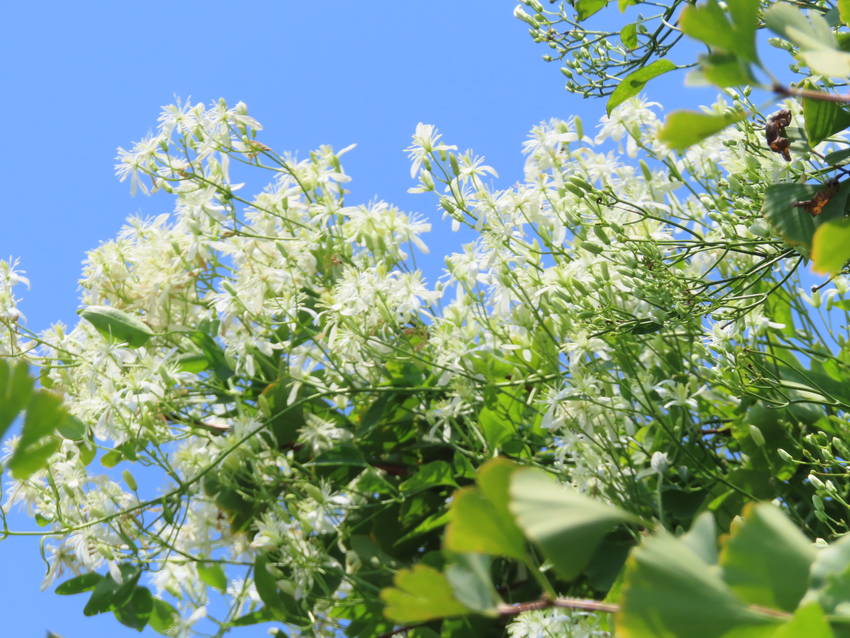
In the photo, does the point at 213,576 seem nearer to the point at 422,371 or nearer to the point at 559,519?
the point at 422,371

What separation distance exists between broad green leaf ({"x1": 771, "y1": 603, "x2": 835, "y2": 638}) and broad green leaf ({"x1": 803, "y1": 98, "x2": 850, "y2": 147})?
38 centimetres

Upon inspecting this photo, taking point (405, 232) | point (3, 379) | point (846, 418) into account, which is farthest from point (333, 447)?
point (3, 379)

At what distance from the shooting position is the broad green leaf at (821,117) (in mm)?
545

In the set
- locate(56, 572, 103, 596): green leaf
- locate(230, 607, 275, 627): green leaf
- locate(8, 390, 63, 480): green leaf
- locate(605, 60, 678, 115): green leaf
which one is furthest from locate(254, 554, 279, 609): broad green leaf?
locate(8, 390, 63, 480): green leaf

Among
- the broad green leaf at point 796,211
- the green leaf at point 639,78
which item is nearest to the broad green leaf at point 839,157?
the broad green leaf at point 796,211

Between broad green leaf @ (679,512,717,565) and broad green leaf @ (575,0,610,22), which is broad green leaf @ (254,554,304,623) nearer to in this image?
broad green leaf @ (575,0,610,22)

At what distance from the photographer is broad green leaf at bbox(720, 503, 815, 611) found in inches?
10.3

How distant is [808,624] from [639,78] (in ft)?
1.62

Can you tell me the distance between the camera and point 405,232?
116 centimetres

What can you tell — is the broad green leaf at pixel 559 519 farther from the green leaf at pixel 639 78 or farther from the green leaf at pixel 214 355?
the green leaf at pixel 214 355

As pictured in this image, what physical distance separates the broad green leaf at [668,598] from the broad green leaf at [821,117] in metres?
0.37

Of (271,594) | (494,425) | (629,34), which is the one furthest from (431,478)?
(629,34)

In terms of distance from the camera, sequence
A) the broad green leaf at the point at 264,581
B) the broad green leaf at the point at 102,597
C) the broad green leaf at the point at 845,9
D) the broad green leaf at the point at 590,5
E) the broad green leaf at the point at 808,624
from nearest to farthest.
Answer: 1. the broad green leaf at the point at 808,624
2. the broad green leaf at the point at 845,9
3. the broad green leaf at the point at 590,5
4. the broad green leaf at the point at 264,581
5. the broad green leaf at the point at 102,597

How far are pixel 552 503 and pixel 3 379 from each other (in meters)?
0.19
